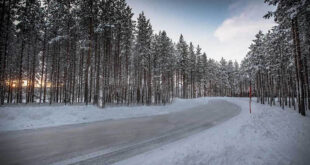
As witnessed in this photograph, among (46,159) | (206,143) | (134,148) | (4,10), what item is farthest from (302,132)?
(4,10)

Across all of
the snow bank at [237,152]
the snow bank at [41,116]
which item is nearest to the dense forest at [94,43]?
the snow bank at [41,116]

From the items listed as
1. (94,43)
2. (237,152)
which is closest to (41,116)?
(237,152)

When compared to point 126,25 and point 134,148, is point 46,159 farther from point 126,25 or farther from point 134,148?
point 126,25

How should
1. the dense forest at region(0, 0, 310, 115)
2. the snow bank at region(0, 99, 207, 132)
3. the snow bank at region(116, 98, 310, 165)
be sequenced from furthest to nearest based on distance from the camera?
the dense forest at region(0, 0, 310, 115) < the snow bank at region(0, 99, 207, 132) < the snow bank at region(116, 98, 310, 165)

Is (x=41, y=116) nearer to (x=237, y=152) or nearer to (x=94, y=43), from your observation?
(x=237, y=152)

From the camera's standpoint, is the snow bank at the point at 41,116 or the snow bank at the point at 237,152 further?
the snow bank at the point at 41,116

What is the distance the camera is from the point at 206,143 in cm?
514

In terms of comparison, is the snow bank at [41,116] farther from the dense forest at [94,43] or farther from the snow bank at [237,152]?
the snow bank at [237,152]

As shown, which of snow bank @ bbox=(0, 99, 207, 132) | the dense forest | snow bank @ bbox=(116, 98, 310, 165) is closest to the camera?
snow bank @ bbox=(116, 98, 310, 165)

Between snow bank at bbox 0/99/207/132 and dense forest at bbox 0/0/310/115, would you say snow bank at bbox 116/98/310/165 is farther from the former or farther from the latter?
dense forest at bbox 0/0/310/115

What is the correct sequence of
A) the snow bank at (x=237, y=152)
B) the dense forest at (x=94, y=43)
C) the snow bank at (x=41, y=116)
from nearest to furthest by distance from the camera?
the snow bank at (x=237, y=152)
the snow bank at (x=41, y=116)
the dense forest at (x=94, y=43)

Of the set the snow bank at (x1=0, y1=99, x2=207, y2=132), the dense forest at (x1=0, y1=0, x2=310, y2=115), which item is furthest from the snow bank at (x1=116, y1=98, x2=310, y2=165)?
the dense forest at (x1=0, y1=0, x2=310, y2=115)

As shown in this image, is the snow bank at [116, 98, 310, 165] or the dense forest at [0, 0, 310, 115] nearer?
the snow bank at [116, 98, 310, 165]

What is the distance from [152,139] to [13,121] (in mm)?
8524
